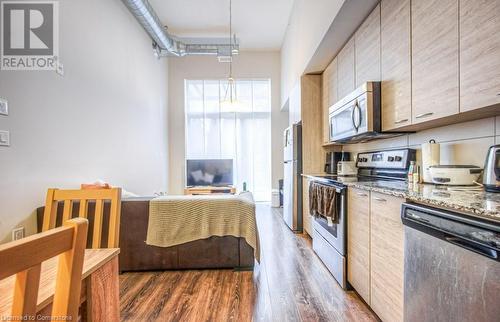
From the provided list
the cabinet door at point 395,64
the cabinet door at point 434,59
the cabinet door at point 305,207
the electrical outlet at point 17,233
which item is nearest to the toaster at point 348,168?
the cabinet door at point 305,207

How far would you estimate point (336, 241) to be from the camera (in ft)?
7.46

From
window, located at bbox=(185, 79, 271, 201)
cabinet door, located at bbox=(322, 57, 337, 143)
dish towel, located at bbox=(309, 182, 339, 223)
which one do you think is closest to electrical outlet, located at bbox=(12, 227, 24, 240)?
dish towel, located at bbox=(309, 182, 339, 223)

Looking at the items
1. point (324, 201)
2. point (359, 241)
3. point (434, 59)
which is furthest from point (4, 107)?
point (434, 59)

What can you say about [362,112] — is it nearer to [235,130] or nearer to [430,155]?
[430,155]

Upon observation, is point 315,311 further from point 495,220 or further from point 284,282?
point 495,220

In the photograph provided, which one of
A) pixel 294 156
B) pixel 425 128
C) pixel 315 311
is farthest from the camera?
pixel 294 156

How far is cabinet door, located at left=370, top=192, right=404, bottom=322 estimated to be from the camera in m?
1.42

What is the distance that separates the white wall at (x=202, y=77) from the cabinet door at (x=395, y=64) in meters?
4.09

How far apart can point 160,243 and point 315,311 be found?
149 centimetres

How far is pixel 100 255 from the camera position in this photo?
104cm

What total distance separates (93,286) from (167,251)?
1.62 meters

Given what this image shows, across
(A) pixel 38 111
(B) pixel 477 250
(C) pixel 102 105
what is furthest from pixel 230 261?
(C) pixel 102 105

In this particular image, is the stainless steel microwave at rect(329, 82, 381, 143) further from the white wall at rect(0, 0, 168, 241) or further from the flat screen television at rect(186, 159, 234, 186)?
the flat screen television at rect(186, 159, 234, 186)

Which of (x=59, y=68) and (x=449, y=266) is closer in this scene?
(x=449, y=266)
